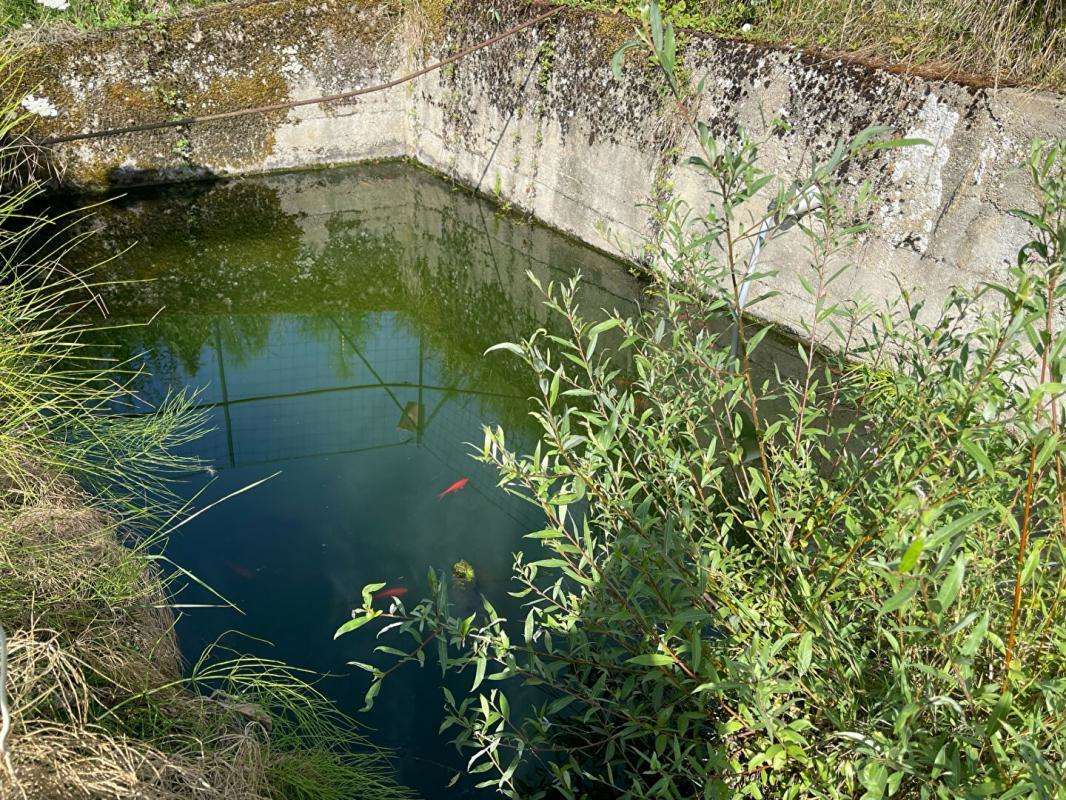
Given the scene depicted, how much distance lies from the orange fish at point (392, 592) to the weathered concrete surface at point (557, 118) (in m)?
1.68

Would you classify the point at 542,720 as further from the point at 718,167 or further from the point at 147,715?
the point at 718,167

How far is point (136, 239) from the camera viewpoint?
6.29m

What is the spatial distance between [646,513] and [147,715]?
142 centimetres

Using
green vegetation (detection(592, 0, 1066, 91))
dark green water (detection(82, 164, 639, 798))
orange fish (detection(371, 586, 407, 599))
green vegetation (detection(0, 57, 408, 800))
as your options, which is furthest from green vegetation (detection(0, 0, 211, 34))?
orange fish (detection(371, 586, 407, 599))

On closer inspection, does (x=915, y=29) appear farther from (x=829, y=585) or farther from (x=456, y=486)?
(x=829, y=585)

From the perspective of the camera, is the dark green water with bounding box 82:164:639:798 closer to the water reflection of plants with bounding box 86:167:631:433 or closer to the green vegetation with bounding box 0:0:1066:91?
the water reflection of plants with bounding box 86:167:631:433

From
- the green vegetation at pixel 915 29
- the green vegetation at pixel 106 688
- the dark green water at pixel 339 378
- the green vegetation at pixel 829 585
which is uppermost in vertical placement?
the green vegetation at pixel 915 29

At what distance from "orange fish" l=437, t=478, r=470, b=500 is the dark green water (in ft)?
0.10

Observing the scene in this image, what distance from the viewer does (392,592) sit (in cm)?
329

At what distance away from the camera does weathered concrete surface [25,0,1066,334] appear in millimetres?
4172

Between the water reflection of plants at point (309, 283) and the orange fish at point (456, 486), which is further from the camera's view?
the water reflection of plants at point (309, 283)

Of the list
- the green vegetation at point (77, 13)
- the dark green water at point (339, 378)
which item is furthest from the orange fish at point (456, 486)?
the green vegetation at point (77, 13)

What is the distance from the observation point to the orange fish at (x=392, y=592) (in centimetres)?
327

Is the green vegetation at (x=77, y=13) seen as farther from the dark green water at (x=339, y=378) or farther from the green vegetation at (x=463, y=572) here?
the green vegetation at (x=463, y=572)
